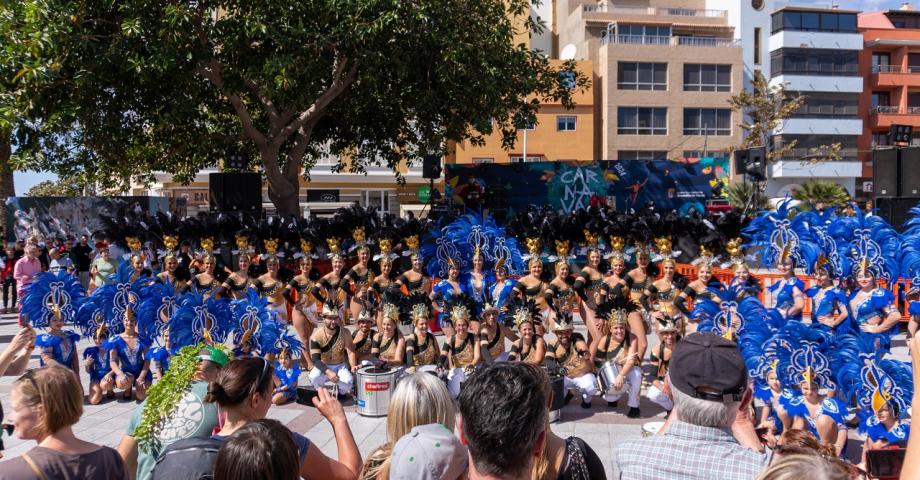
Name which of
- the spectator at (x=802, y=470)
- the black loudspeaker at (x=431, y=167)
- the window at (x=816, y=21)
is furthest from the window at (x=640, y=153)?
the spectator at (x=802, y=470)

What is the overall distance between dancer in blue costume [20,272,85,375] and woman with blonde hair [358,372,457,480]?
5762mm

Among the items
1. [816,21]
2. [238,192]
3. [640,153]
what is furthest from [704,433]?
[816,21]

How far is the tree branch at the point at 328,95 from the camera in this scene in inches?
566

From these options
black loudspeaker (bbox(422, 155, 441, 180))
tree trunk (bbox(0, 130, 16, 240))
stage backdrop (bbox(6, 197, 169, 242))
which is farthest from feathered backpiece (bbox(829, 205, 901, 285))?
tree trunk (bbox(0, 130, 16, 240))

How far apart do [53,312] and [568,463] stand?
660 cm

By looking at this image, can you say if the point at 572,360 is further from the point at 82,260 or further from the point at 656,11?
the point at 656,11

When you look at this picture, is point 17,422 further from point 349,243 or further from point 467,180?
point 467,180

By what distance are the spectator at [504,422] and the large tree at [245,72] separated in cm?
1073

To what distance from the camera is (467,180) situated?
840 inches

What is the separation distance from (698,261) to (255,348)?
5.41 m

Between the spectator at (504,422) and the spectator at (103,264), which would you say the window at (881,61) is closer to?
the spectator at (103,264)

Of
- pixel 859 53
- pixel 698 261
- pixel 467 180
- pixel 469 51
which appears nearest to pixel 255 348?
pixel 698 261

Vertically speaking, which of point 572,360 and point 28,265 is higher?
point 28,265

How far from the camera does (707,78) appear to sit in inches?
1384
